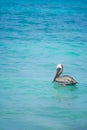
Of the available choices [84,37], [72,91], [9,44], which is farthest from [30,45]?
[72,91]

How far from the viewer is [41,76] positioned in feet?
40.2

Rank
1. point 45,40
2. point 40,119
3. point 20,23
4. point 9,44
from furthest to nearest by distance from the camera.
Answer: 1. point 20,23
2. point 45,40
3. point 9,44
4. point 40,119

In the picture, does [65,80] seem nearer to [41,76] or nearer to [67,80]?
[67,80]

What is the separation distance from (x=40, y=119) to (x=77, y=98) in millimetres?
1574

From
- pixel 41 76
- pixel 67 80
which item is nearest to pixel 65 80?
pixel 67 80

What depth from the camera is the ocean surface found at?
357 inches

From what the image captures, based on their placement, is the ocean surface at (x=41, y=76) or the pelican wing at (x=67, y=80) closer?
the ocean surface at (x=41, y=76)

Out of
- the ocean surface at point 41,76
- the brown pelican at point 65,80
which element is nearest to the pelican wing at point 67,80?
the brown pelican at point 65,80

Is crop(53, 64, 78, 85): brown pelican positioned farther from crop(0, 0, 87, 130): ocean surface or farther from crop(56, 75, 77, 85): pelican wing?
crop(0, 0, 87, 130): ocean surface

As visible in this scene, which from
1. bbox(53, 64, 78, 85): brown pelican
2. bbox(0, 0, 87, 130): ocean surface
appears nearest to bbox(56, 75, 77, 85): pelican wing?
bbox(53, 64, 78, 85): brown pelican

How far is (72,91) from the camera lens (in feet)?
35.7

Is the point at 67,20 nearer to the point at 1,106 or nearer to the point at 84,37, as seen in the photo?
the point at 84,37

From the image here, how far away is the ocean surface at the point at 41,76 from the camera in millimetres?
9062

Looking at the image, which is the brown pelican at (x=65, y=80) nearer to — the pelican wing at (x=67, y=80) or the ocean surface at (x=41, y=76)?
the pelican wing at (x=67, y=80)
